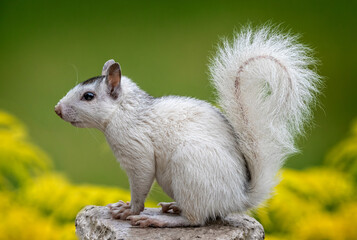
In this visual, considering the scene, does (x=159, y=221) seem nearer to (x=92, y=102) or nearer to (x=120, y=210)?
(x=120, y=210)

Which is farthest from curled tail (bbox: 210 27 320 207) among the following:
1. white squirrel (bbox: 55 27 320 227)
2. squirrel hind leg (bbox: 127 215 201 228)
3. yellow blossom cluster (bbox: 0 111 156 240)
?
yellow blossom cluster (bbox: 0 111 156 240)

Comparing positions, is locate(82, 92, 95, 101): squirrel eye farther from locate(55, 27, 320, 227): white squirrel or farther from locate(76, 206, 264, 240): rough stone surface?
locate(76, 206, 264, 240): rough stone surface

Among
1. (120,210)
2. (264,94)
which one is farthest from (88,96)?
(264,94)

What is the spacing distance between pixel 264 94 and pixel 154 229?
55 centimetres

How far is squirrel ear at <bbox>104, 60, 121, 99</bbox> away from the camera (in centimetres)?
157

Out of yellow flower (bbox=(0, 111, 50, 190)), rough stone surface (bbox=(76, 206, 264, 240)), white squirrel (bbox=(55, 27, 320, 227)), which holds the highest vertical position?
yellow flower (bbox=(0, 111, 50, 190))

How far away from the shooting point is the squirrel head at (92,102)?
158 cm

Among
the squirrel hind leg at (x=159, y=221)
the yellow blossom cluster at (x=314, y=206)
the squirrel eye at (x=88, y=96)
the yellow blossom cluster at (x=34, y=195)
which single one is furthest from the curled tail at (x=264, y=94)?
the yellow blossom cluster at (x=34, y=195)

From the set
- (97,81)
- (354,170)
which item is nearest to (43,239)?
(97,81)

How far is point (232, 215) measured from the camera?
177 centimetres

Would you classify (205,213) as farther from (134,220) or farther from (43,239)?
(43,239)

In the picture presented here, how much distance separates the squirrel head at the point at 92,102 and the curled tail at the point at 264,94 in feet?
1.10

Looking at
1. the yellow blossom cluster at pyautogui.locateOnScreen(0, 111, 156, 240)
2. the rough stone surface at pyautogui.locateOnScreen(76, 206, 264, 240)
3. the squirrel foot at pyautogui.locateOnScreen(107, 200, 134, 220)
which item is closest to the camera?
the rough stone surface at pyautogui.locateOnScreen(76, 206, 264, 240)

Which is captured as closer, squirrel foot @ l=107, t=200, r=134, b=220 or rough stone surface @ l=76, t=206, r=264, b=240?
rough stone surface @ l=76, t=206, r=264, b=240
